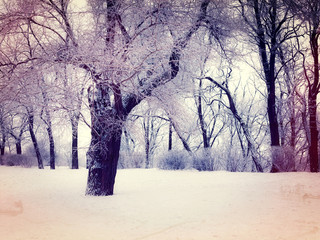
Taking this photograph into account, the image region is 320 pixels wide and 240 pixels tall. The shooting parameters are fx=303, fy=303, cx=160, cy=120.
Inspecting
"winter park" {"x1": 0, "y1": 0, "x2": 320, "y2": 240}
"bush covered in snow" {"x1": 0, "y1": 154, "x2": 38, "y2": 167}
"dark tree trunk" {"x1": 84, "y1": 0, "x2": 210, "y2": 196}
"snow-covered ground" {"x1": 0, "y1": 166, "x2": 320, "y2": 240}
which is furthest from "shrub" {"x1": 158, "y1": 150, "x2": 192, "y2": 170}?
"bush covered in snow" {"x1": 0, "y1": 154, "x2": 38, "y2": 167}

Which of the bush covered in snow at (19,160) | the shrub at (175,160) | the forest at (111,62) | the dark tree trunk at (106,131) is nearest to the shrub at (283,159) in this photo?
the forest at (111,62)

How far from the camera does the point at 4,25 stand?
224 inches

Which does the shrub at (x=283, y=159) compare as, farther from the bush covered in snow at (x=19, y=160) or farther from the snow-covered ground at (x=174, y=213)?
the bush covered in snow at (x=19, y=160)

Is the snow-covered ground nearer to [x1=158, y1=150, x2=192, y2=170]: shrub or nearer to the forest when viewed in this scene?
the forest

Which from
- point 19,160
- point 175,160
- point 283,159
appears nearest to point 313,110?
point 283,159

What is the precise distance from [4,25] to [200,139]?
1492 centimetres

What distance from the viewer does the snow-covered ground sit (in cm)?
389

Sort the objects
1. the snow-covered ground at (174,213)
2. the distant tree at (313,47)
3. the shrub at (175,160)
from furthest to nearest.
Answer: the shrub at (175,160), the distant tree at (313,47), the snow-covered ground at (174,213)

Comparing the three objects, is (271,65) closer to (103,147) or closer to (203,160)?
(203,160)

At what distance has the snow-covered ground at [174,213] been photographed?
389 cm

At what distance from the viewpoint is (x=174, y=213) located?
5000 mm

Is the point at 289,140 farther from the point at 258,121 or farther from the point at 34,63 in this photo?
the point at 34,63

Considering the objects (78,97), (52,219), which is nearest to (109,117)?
(78,97)

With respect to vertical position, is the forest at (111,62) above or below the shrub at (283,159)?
above
